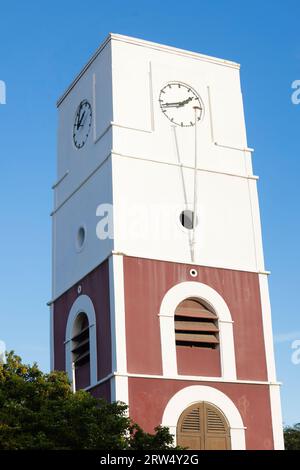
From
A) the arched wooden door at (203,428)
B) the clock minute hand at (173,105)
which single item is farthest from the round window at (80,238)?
the arched wooden door at (203,428)

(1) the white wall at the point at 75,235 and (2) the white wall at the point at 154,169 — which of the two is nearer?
(2) the white wall at the point at 154,169

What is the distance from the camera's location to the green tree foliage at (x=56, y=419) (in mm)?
22328

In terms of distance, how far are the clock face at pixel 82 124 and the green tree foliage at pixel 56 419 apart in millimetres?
10161

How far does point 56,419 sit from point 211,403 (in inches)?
270

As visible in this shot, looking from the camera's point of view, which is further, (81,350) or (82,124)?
(82,124)

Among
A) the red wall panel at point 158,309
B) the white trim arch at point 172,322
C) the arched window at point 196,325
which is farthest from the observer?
the arched window at point 196,325

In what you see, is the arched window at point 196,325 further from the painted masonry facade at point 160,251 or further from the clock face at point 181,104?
the clock face at point 181,104

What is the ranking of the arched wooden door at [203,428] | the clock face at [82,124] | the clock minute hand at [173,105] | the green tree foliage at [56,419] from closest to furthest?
1. the green tree foliage at [56,419]
2. the arched wooden door at [203,428]
3. the clock minute hand at [173,105]
4. the clock face at [82,124]

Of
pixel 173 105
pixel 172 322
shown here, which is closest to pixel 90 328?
pixel 172 322

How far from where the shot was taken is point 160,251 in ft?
96.7

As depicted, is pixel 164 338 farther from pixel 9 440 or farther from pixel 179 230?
pixel 9 440

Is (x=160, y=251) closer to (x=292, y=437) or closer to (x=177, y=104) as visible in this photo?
(x=177, y=104)

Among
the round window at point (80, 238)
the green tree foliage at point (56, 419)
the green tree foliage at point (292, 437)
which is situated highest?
the round window at point (80, 238)

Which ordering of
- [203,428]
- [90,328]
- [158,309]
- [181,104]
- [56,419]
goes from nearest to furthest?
[56,419] → [203,428] → [158,309] → [90,328] → [181,104]
